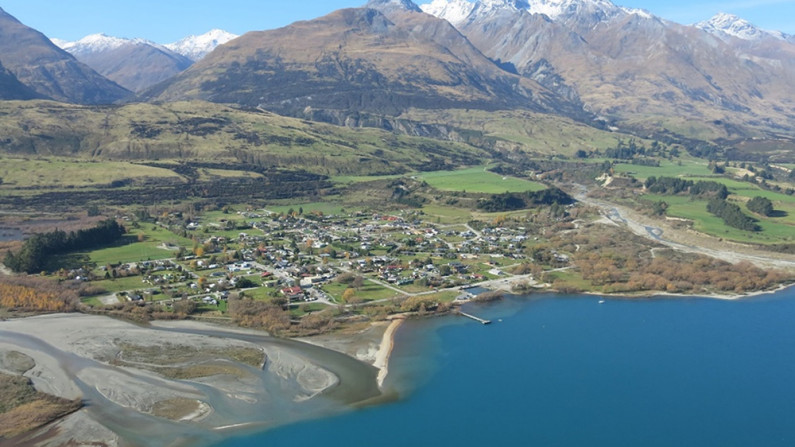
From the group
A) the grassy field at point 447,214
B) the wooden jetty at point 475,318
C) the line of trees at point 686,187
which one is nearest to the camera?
the wooden jetty at point 475,318

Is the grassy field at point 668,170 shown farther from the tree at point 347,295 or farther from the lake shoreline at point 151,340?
the lake shoreline at point 151,340

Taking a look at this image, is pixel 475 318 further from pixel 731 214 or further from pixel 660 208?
pixel 660 208

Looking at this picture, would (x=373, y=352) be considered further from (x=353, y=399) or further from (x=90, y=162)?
(x=90, y=162)

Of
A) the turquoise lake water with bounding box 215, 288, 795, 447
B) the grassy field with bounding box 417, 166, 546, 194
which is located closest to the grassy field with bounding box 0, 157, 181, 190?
the grassy field with bounding box 417, 166, 546, 194

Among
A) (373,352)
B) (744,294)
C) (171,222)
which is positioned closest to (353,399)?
(373,352)

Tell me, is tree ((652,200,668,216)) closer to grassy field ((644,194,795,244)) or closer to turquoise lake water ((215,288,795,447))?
grassy field ((644,194,795,244))

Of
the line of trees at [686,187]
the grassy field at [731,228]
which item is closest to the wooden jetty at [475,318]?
the grassy field at [731,228]

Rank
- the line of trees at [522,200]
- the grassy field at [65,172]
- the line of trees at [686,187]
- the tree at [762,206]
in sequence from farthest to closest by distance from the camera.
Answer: the line of trees at [686,187] → the grassy field at [65,172] → the line of trees at [522,200] → the tree at [762,206]
